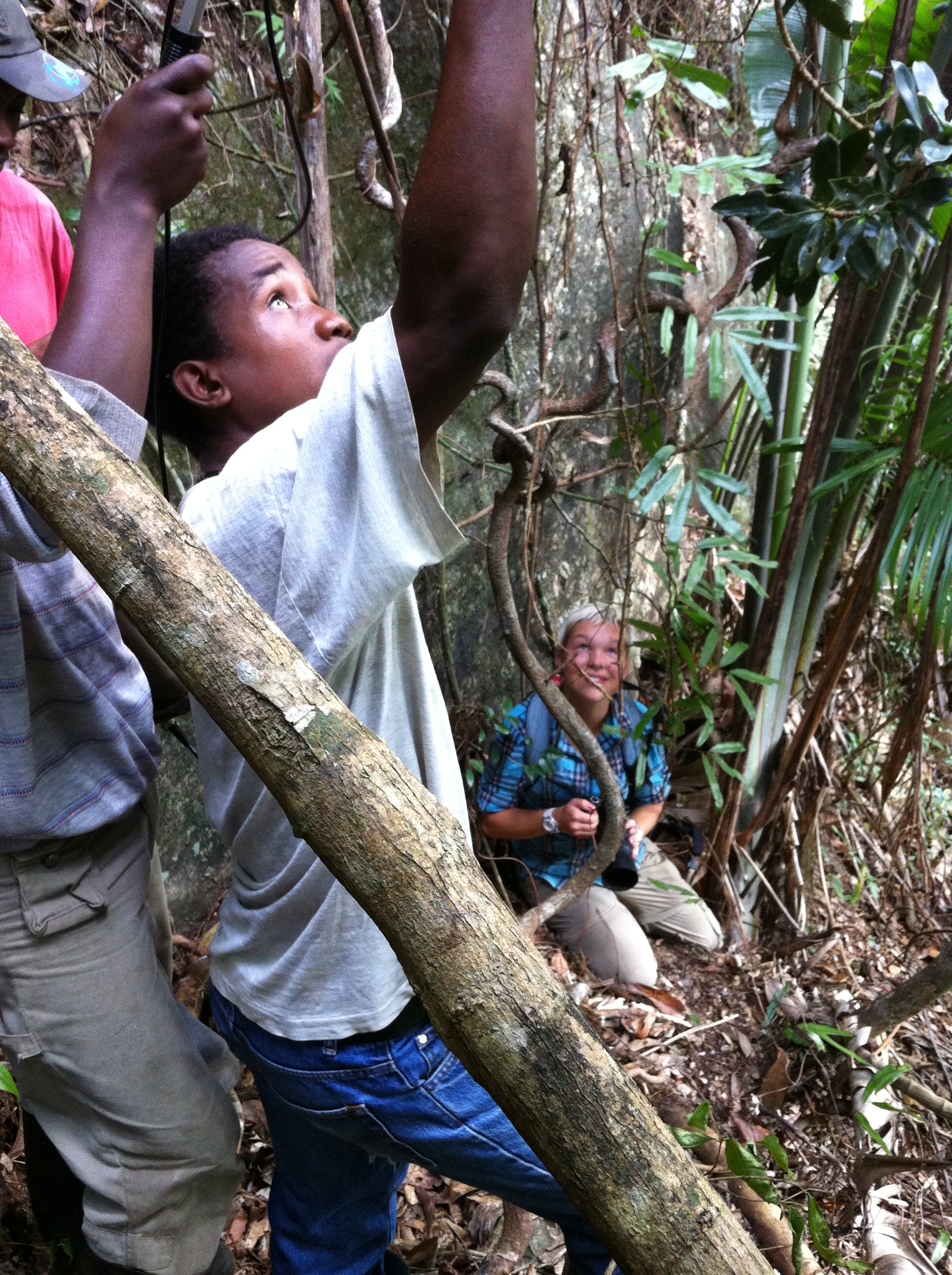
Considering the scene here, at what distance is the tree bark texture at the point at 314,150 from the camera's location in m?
1.88

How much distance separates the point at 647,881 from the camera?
316cm

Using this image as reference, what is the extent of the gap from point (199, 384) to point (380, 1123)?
101 centimetres

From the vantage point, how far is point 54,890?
133 centimetres

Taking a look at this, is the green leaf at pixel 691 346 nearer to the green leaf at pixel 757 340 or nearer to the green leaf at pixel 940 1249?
the green leaf at pixel 757 340

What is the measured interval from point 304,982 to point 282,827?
0.20 metres

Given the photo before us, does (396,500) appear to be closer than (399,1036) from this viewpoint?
Yes

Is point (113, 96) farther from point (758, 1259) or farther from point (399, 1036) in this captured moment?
point (758, 1259)

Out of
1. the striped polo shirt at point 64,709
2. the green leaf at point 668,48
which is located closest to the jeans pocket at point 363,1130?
the striped polo shirt at point 64,709

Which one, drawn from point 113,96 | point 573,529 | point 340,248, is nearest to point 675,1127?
point 573,529

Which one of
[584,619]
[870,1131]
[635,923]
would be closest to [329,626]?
[870,1131]

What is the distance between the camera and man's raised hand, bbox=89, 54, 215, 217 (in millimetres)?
1067

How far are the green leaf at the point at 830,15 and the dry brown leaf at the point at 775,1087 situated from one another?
251cm

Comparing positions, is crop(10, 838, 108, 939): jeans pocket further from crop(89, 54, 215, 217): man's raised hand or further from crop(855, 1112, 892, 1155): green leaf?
crop(855, 1112, 892, 1155): green leaf

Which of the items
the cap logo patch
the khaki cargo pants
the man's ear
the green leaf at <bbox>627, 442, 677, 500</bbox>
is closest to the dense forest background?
the green leaf at <bbox>627, 442, 677, 500</bbox>
